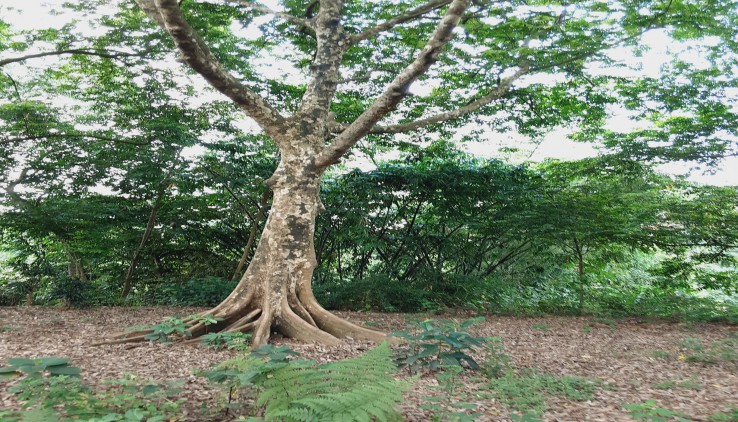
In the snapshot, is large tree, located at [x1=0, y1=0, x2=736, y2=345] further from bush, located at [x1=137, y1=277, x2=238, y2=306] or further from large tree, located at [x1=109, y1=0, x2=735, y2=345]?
bush, located at [x1=137, y1=277, x2=238, y2=306]

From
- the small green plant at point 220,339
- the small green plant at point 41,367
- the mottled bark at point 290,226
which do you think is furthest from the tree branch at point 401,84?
the small green plant at point 41,367

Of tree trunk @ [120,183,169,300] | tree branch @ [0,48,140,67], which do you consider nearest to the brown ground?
tree trunk @ [120,183,169,300]

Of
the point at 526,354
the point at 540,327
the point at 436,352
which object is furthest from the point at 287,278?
the point at 540,327

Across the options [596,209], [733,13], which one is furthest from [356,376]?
[733,13]

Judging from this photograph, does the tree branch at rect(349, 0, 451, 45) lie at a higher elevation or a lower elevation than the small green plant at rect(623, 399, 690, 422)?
higher

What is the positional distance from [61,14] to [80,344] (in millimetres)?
4428

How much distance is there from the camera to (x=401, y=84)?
14.6 ft

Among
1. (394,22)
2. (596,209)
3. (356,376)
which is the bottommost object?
(356,376)

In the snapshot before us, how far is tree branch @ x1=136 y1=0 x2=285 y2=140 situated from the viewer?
3965mm

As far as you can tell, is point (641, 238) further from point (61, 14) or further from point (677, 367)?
point (61, 14)

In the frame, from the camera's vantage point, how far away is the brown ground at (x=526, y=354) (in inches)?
120

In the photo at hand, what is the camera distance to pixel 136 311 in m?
6.88

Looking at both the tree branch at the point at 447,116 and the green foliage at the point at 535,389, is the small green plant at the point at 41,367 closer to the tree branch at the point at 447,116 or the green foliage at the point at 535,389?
the green foliage at the point at 535,389

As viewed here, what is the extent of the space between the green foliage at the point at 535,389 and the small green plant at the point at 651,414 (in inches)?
17.7
